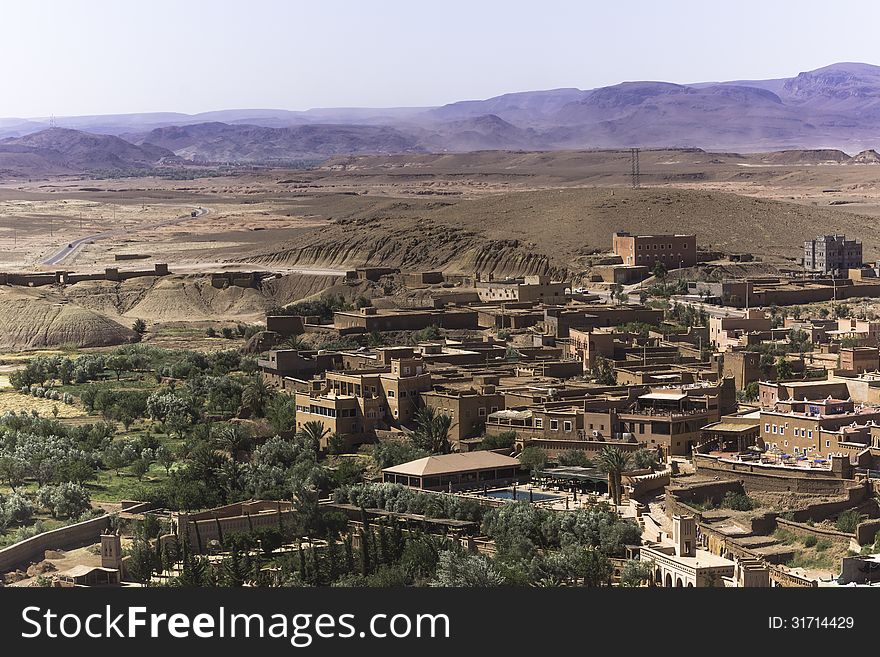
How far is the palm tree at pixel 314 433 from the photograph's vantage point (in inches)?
1593

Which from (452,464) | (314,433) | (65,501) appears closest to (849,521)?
(452,464)

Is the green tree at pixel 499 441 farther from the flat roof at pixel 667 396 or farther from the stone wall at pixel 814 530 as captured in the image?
the stone wall at pixel 814 530

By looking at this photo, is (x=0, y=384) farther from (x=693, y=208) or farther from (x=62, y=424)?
(x=693, y=208)

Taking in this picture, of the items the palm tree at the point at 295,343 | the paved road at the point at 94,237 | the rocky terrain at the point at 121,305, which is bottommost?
the paved road at the point at 94,237

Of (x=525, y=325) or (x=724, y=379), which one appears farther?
(x=525, y=325)

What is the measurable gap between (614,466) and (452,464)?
345 cm

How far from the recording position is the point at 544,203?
100 metres

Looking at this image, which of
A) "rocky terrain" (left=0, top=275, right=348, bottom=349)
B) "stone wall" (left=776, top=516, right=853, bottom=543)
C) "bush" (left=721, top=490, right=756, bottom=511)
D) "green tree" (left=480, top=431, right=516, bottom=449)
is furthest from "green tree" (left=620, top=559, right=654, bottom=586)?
"rocky terrain" (left=0, top=275, right=348, bottom=349)

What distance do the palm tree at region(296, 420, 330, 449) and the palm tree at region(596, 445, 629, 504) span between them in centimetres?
645

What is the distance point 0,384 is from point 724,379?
73.9 ft

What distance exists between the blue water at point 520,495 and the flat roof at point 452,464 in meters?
1.06

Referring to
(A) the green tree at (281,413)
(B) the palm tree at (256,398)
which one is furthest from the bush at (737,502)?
(B) the palm tree at (256,398)

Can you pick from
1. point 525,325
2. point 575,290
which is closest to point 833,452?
point 525,325

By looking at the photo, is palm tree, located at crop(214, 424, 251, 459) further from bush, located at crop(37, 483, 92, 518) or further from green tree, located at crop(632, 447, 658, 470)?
green tree, located at crop(632, 447, 658, 470)
